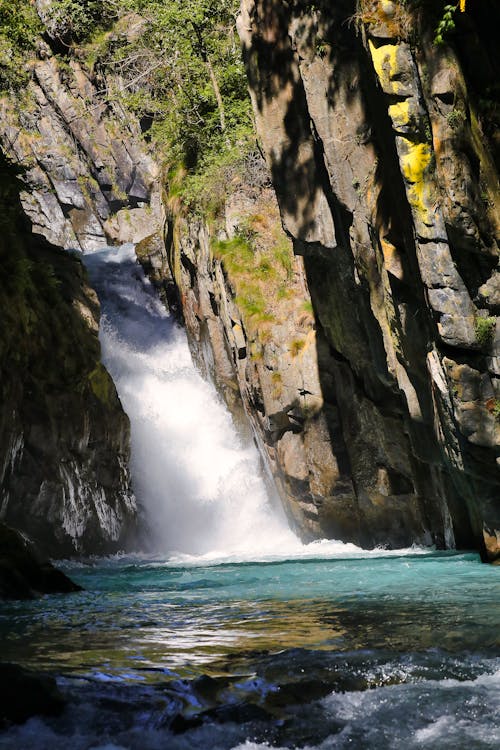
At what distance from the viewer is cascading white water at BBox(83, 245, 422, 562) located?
2323 centimetres

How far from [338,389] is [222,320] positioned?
20.2 feet

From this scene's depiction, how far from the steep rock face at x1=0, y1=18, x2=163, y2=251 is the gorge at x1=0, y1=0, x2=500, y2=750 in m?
9.75

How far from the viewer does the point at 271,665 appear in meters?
5.89

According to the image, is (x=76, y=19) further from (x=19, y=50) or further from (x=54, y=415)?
(x=54, y=415)

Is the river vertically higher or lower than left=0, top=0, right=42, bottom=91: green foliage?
lower

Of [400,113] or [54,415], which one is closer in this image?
[400,113]

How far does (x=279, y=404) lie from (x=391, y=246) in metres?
7.87

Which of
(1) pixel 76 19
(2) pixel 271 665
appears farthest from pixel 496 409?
(1) pixel 76 19

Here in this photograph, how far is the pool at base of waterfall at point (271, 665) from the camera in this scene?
4.52m

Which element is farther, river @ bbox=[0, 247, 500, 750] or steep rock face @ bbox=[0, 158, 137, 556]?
steep rock face @ bbox=[0, 158, 137, 556]

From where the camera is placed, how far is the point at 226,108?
88.8ft

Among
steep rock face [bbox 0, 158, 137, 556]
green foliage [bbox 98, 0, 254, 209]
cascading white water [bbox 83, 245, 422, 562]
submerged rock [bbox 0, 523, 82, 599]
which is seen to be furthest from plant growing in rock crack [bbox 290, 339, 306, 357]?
submerged rock [bbox 0, 523, 82, 599]

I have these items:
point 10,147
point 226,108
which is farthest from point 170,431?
point 10,147

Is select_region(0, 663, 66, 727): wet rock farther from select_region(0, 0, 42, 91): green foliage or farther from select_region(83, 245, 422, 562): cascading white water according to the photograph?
select_region(0, 0, 42, 91): green foliage
